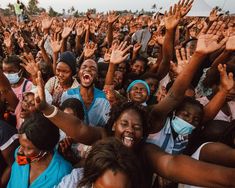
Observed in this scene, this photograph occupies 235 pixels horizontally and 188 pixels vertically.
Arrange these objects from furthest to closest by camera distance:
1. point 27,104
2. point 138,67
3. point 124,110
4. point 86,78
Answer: point 138,67 < point 86,78 < point 27,104 < point 124,110

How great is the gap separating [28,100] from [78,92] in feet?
1.95

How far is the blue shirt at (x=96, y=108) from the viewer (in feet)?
9.12

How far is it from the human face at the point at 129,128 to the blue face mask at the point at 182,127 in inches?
21.4

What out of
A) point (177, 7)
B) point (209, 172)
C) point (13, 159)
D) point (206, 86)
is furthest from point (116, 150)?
point (177, 7)

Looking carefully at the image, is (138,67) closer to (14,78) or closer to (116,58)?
(116,58)

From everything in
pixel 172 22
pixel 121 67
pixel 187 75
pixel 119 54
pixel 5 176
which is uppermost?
pixel 172 22

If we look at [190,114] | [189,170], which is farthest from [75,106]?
[189,170]

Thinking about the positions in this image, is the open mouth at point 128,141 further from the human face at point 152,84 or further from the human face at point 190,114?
the human face at point 152,84

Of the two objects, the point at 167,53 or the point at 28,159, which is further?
the point at 167,53

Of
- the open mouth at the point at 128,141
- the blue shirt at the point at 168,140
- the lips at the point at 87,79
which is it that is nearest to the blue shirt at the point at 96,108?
the lips at the point at 87,79

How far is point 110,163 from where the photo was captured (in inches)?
54.9

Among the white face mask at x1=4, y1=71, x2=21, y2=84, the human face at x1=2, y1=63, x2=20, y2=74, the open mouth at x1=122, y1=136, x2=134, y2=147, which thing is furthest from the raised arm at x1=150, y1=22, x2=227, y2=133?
the human face at x1=2, y1=63, x2=20, y2=74

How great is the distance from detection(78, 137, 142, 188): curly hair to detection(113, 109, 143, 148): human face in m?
0.28

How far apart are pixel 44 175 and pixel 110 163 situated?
1.90 feet
